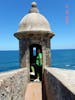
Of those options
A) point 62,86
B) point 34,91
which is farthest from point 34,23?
point 62,86

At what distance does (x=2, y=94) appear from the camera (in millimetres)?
4844

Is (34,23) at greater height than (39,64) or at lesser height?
greater

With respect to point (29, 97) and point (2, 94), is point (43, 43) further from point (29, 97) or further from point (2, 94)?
point (2, 94)

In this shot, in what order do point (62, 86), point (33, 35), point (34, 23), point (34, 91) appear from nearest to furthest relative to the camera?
1. point (62, 86)
2. point (34, 91)
3. point (33, 35)
4. point (34, 23)

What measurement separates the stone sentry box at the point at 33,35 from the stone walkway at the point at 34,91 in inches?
38.4

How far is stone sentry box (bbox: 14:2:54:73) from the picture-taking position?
33.3 feet

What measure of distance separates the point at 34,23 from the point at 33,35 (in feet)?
Answer: 1.76

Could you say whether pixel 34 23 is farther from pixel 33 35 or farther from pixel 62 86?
pixel 62 86

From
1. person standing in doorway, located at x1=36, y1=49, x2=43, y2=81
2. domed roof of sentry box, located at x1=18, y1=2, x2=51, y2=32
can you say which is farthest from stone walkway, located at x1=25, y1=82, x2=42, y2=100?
domed roof of sentry box, located at x1=18, y1=2, x2=51, y2=32

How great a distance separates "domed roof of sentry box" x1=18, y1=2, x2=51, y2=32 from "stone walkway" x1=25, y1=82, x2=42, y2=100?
210cm

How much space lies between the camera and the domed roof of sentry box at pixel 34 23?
10250 millimetres

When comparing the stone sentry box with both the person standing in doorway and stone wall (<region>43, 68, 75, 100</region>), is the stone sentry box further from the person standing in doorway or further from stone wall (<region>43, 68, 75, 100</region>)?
stone wall (<region>43, 68, 75, 100</region>)

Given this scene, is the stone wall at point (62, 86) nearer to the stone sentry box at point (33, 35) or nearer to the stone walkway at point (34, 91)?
the stone walkway at point (34, 91)

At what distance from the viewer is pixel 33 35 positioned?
10109mm
